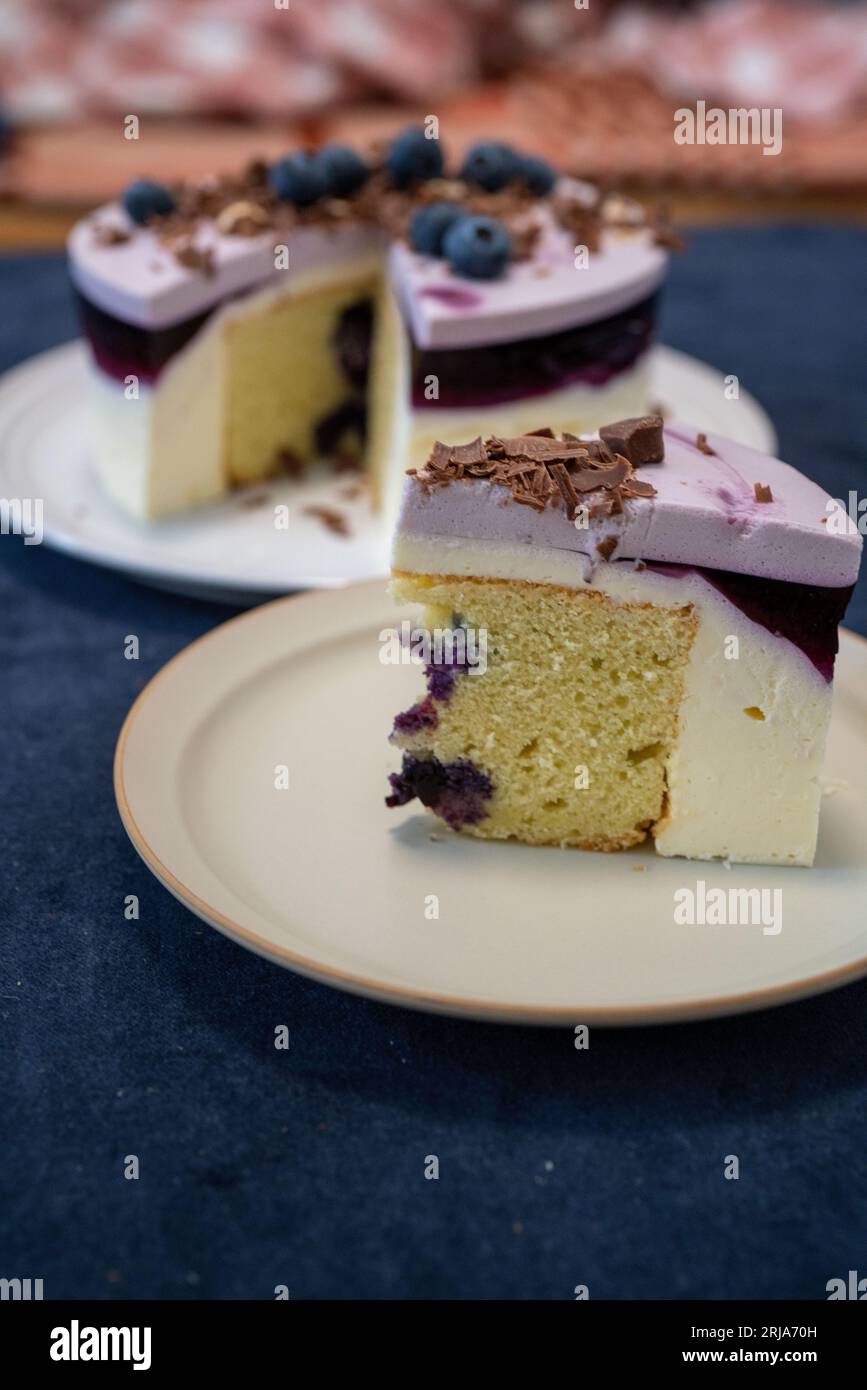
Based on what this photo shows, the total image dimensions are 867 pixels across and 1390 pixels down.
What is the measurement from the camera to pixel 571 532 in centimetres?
170

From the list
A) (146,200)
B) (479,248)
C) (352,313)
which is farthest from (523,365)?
(146,200)

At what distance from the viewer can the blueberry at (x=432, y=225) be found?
2715mm

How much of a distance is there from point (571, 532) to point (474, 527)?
0.11 metres

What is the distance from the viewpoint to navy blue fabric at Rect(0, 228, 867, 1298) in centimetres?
136

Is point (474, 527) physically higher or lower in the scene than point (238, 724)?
higher

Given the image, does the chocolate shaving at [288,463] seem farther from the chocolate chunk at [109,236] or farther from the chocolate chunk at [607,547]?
the chocolate chunk at [607,547]

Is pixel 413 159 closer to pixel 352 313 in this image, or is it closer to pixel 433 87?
pixel 352 313

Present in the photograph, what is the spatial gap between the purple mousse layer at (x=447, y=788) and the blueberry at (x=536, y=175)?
1.66m

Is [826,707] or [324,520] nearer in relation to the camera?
[826,707]

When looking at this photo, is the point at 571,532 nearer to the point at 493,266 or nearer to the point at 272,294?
the point at 493,266

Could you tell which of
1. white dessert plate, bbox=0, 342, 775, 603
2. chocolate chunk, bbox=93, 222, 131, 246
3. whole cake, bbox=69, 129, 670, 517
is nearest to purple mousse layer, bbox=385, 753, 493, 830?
white dessert plate, bbox=0, 342, 775, 603

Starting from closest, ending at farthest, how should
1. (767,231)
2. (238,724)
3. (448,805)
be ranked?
(448,805) < (238,724) < (767,231)

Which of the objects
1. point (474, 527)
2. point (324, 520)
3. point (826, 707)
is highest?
point (474, 527)
